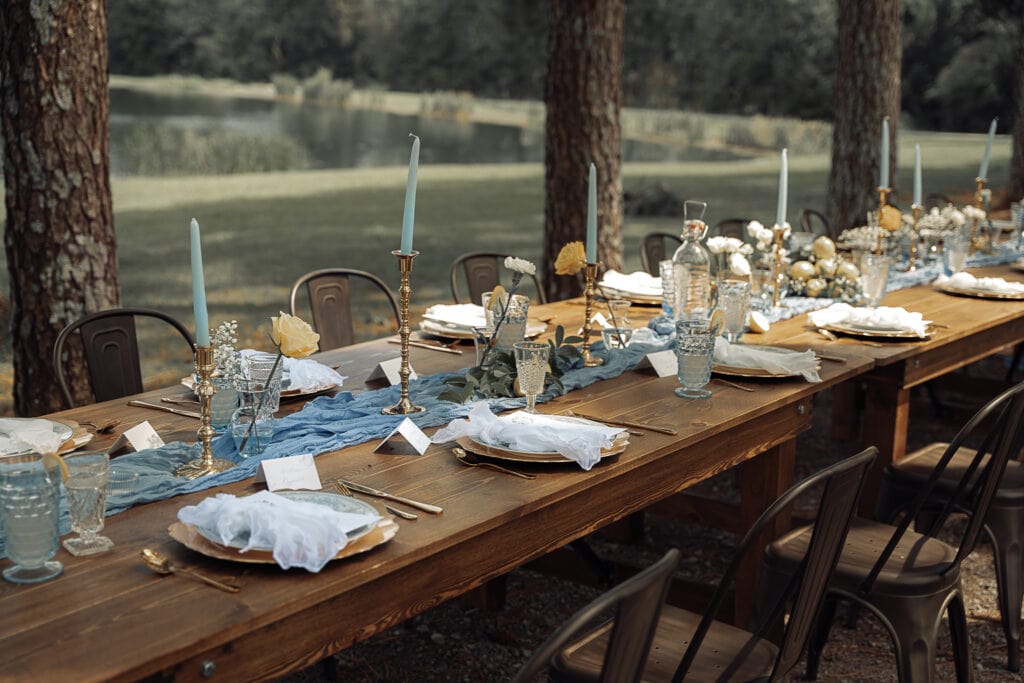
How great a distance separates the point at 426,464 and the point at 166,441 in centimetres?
Answer: 54

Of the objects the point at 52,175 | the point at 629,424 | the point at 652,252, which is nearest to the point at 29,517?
the point at 629,424

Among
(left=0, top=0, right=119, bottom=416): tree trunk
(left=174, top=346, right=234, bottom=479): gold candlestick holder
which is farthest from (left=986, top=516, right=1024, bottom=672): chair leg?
(left=0, top=0, right=119, bottom=416): tree trunk

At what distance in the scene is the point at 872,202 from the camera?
274 inches

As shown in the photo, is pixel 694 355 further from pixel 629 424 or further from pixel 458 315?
pixel 458 315

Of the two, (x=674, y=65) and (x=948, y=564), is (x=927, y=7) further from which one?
(x=948, y=564)

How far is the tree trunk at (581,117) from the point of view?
497 centimetres

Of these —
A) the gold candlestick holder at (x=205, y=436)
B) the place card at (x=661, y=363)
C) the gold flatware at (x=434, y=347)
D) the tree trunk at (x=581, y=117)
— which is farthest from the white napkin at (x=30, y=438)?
the tree trunk at (x=581, y=117)

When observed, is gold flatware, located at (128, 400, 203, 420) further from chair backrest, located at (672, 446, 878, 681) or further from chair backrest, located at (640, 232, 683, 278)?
chair backrest, located at (640, 232, 683, 278)

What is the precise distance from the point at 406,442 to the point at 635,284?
1.71 meters

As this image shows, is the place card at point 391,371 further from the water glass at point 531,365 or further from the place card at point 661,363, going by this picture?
the place card at point 661,363

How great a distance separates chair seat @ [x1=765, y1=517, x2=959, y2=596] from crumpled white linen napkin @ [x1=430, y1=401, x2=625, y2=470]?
0.61 meters

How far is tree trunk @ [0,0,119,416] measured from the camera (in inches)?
132

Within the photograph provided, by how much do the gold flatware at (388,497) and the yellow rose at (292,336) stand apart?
256 millimetres

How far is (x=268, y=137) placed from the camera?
10211 mm
